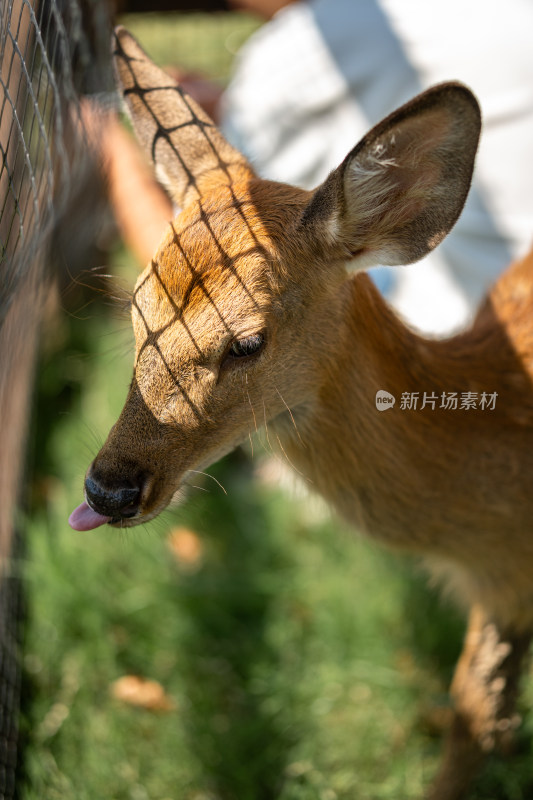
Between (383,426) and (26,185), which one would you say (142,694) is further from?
(26,185)

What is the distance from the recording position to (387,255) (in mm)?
2076

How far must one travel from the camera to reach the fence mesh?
89.3 inches

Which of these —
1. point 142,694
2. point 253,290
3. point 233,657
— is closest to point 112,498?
point 253,290

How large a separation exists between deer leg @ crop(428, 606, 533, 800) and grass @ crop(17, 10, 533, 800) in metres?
0.23

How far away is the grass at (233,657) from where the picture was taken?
3.01 m

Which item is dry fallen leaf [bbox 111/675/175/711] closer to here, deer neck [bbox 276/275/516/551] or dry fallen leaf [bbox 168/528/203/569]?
dry fallen leaf [bbox 168/528/203/569]

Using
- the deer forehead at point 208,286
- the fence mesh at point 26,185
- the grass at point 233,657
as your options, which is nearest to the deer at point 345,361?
the deer forehead at point 208,286

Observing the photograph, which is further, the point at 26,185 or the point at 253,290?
the point at 26,185

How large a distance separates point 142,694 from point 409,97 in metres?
3.21

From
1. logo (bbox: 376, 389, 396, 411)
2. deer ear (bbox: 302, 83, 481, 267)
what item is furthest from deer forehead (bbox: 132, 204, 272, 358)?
logo (bbox: 376, 389, 396, 411)

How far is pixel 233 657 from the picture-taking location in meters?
3.47

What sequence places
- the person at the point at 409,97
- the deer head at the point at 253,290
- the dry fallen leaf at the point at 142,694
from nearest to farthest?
the deer head at the point at 253,290 < the dry fallen leaf at the point at 142,694 < the person at the point at 409,97

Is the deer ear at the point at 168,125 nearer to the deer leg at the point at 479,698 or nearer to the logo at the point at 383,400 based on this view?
the logo at the point at 383,400

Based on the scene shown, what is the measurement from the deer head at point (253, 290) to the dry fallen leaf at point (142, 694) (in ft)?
5.00
